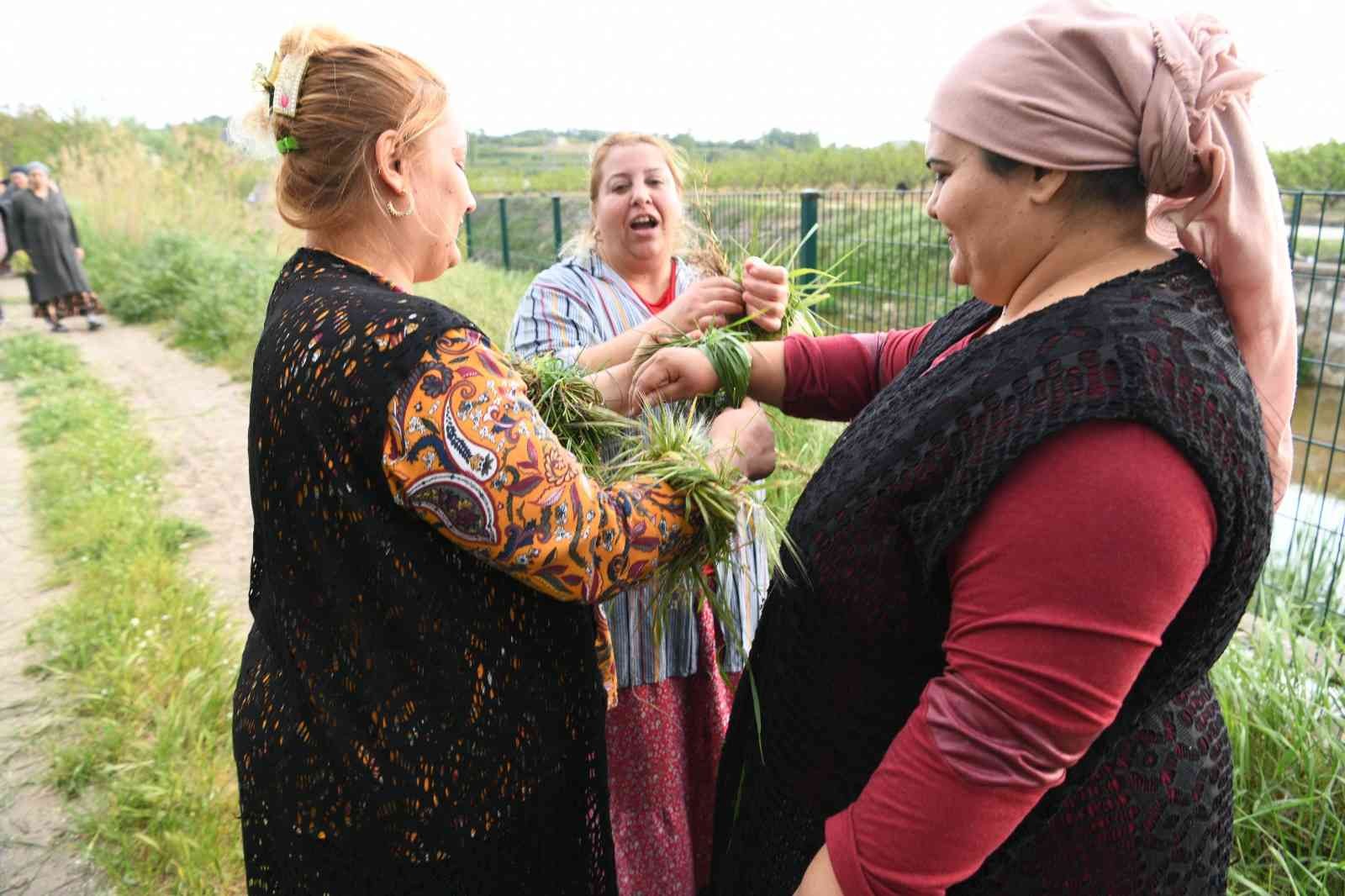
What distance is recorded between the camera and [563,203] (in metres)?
10.9

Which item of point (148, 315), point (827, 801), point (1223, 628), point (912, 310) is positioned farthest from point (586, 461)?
point (148, 315)

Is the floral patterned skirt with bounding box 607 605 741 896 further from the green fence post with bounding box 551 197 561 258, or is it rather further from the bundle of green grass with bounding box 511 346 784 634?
the green fence post with bounding box 551 197 561 258

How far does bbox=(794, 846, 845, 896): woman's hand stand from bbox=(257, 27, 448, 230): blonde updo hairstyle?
3.73 feet

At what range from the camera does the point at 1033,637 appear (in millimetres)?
935

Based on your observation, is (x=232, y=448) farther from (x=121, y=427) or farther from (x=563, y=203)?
(x=563, y=203)

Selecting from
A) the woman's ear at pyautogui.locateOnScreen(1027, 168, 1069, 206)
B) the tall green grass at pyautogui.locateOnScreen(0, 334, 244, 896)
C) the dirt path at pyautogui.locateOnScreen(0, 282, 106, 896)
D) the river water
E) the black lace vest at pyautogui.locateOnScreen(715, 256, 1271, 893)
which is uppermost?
the woman's ear at pyautogui.locateOnScreen(1027, 168, 1069, 206)

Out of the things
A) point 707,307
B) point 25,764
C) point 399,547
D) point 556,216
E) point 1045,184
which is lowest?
point 25,764

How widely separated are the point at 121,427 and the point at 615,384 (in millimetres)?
6331

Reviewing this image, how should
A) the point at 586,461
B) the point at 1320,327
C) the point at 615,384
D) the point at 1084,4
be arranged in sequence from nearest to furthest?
1. the point at 1084,4
2. the point at 586,461
3. the point at 615,384
4. the point at 1320,327

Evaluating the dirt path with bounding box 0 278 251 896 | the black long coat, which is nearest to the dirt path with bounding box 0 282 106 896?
the dirt path with bounding box 0 278 251 896

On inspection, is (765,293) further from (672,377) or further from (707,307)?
(672,377)

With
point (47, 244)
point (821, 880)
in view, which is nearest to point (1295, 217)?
point (821, 880)

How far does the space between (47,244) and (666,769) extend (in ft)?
40.4

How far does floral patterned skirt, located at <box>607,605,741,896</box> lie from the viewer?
226cm
